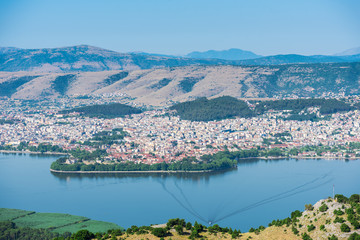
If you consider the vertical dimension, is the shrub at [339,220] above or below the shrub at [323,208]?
below

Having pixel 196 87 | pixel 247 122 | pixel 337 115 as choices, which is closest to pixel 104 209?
pixel 247 122

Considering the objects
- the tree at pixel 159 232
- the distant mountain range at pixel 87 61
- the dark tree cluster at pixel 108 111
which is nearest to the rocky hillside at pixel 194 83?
the dark tree cluster at pixel 108 111

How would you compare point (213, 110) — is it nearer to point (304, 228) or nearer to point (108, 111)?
point (108, 111)

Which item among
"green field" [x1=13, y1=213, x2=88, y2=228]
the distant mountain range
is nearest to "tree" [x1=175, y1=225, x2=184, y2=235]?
"green field" [x1=13, y1=213, x2=88, y2=228]

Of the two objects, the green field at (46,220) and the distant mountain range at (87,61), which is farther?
the distant mountain range at (87,61)

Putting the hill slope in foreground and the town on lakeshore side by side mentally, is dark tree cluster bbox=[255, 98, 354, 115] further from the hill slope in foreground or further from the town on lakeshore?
the hill slope in foreground

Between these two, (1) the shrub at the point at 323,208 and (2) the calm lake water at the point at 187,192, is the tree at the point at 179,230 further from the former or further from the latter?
(2) the calm lake water at the point at 187,192
